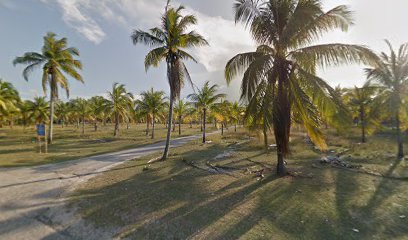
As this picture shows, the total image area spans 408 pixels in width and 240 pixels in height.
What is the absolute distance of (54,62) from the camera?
18984 mm

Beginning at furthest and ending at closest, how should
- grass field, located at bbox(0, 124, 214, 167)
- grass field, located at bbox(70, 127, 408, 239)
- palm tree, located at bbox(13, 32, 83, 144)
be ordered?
palm tree, located at bbox(13, 32, 83, 144) < grass field, located at bbox(0, 124, 214, 167) < grass field, located at bbox(70, 127, 408, 239)

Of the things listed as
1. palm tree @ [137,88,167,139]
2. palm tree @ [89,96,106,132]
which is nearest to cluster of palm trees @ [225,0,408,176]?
palm tree @ [137,88,167,139]

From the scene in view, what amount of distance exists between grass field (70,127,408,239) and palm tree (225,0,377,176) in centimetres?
185

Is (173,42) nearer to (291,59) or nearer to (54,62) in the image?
(291,59)

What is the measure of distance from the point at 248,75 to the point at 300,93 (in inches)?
75.3

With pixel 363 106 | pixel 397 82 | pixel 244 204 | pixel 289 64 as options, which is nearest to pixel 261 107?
pixel 289 64

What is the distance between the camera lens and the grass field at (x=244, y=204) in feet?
14.8

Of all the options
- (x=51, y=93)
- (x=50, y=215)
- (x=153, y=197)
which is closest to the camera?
A: (x=50, y=215)

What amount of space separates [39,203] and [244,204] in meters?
5.88

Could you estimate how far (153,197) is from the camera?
623cm

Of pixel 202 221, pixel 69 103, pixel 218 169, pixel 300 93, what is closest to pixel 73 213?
pixel 202 221

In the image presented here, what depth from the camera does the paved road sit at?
450cm

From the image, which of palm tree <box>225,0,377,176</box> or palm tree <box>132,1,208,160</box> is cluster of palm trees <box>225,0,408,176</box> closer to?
palm tree <box>225,0,377,176</box>

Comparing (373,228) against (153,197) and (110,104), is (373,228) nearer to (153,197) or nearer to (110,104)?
(153,197)
